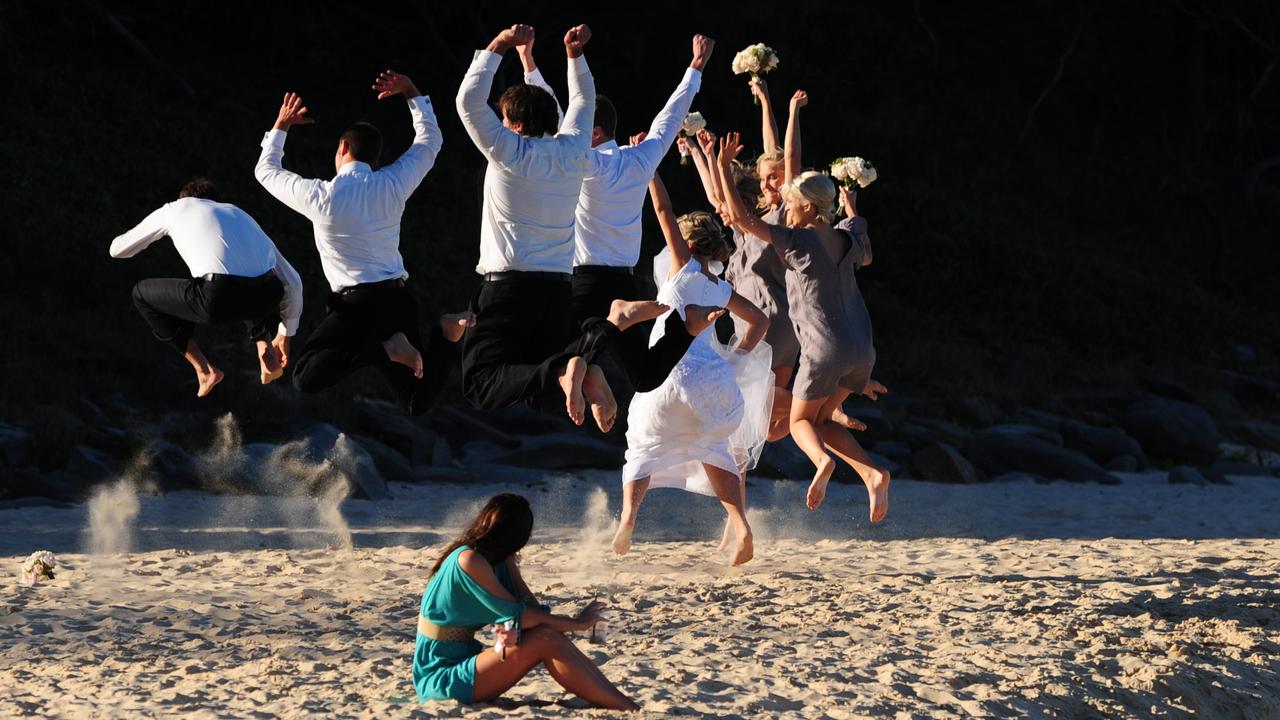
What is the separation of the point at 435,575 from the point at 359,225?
221 centimetres

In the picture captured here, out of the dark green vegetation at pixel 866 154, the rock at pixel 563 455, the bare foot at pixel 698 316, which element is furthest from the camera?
the dark green vegetation at pixel 866 154

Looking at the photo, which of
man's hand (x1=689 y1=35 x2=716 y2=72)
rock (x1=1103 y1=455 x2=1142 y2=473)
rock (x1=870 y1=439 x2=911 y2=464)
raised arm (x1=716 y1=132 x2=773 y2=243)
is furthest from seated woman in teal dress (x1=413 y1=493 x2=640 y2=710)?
rock (x1=1103 y1=455 x2=1142 y2=473)

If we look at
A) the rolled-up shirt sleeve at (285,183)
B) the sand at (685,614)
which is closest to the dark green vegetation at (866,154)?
the sand at (685,614)

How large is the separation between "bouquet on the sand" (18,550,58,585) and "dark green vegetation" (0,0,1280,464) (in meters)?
5.56

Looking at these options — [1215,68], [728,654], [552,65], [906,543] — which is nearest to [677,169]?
[552,65]

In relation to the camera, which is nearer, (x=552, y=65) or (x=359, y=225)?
(x=359, y=225)

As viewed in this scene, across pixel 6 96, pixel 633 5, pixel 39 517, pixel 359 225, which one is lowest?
pixel 39 517

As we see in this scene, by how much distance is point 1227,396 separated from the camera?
23.4 m

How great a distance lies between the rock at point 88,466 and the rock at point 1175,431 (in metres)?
11.5

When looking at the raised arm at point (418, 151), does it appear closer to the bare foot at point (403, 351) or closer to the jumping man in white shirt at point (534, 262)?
the jumping man in white shirt at point (534, 262)

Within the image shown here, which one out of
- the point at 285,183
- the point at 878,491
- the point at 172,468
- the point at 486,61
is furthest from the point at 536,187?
the point at 172,468

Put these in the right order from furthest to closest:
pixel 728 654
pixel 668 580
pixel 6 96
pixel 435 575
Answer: pixel 6 96
pixel 668 580
pixel 728 654
pixel 435 575

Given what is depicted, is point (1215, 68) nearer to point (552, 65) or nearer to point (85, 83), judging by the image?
point (552, 65)

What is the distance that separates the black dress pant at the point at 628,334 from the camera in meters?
8.66
